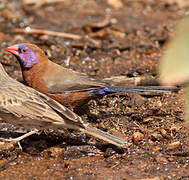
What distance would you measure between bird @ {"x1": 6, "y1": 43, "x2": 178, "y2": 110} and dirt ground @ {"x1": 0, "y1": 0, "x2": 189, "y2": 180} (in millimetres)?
255

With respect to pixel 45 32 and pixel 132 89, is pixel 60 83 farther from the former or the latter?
pixel 45 32

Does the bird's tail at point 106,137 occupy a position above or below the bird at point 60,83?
below

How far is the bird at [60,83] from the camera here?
5008 mm

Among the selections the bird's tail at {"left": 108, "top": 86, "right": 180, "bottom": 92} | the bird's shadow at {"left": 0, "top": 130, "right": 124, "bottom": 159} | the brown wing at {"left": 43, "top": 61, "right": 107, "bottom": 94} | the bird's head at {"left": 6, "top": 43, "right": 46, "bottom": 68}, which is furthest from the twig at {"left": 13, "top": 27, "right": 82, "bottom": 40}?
the bird's shadow at {"left": 0, "top": 130, "right": 124, "bottom": 159}

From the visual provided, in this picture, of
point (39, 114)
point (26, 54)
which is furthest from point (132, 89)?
point (26, 54)

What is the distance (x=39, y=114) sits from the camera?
4.18 m

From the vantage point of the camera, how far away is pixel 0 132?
4.76 metres

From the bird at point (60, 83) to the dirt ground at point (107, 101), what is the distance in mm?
255

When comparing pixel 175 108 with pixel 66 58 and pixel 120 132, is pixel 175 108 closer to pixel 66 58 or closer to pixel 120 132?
pixel 120 132

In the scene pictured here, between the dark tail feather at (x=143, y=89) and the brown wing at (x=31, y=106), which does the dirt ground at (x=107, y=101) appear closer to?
the dark tail feather at (x=143, y=89)

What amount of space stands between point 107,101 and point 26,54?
4.27 ft

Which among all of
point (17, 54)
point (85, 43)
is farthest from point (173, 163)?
point (85, 43)

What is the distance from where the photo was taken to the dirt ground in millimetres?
3844

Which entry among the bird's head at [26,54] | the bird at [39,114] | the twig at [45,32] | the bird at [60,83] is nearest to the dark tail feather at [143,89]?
the bird at [60,83]
